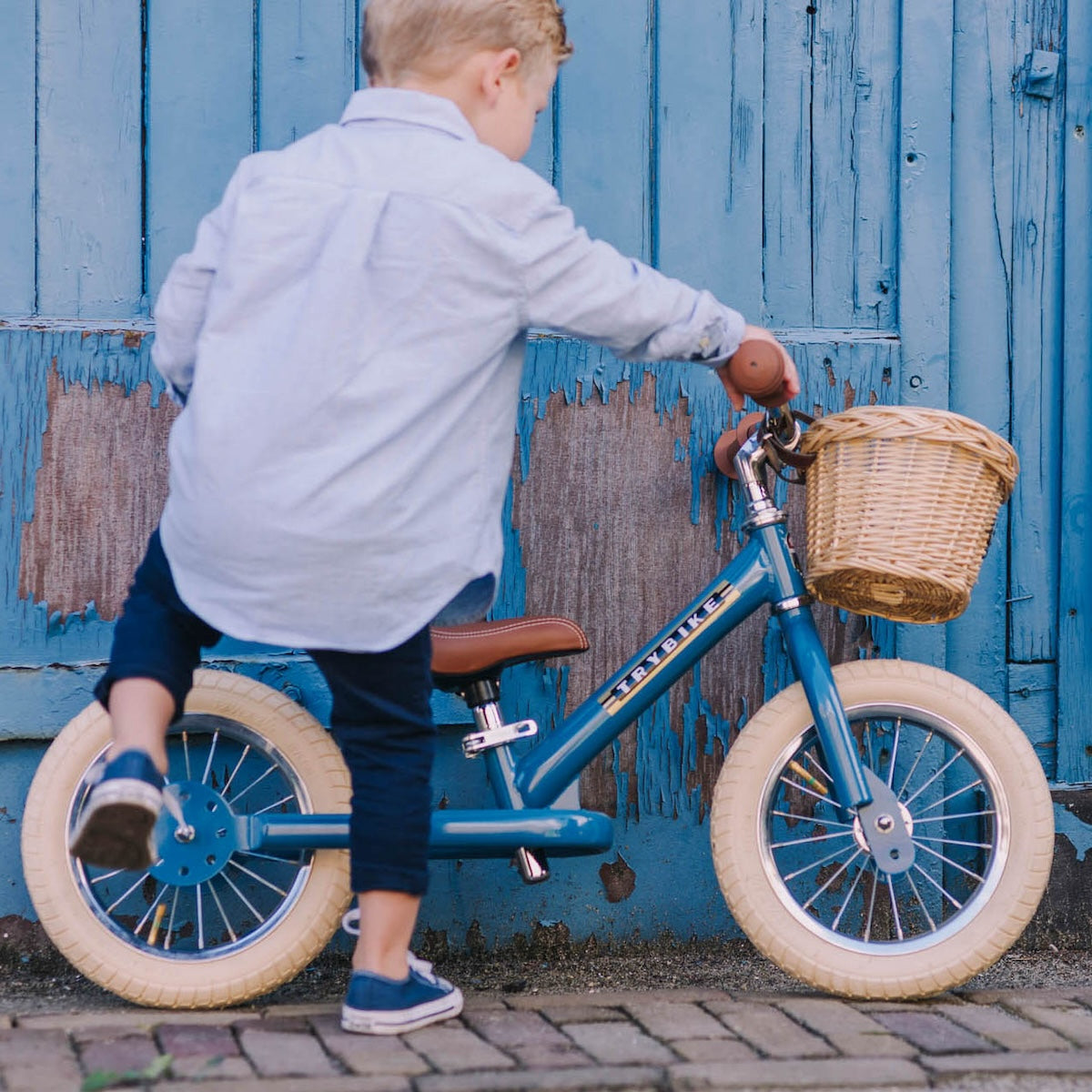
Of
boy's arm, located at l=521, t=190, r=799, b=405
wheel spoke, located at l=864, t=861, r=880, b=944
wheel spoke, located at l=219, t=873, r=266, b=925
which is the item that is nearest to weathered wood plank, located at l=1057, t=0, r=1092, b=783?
wheel spoke, located at l=864, t=861, r=880, b=944

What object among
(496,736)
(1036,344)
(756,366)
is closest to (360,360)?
(756,366)

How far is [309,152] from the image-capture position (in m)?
2.11

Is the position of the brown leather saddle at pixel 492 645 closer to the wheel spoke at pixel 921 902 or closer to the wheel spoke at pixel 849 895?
the wheel spoke at pixel 849 895

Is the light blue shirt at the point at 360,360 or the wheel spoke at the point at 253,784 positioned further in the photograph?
the wheel spoke at the point at 253,784

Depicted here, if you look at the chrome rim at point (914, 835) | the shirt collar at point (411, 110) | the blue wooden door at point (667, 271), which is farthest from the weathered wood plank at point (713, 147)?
the chrome rim at point (914, 835)

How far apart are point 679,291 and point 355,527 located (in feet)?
2.12

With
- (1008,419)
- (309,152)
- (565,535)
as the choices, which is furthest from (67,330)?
(1008,419)

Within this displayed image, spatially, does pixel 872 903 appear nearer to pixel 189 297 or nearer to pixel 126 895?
pixel 126 895

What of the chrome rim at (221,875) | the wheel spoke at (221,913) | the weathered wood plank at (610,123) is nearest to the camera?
the chrome rim at (221,875)

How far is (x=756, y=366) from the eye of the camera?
2277 mm

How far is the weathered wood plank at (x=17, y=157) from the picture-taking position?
2777mm

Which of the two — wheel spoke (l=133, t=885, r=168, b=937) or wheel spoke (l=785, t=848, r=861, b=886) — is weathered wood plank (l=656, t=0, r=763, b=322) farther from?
wheel spoke (l=133, t=885, r=168, b=937)

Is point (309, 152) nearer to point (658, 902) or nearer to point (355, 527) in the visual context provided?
point (355, 527)

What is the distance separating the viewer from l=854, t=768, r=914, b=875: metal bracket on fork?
2.50m
